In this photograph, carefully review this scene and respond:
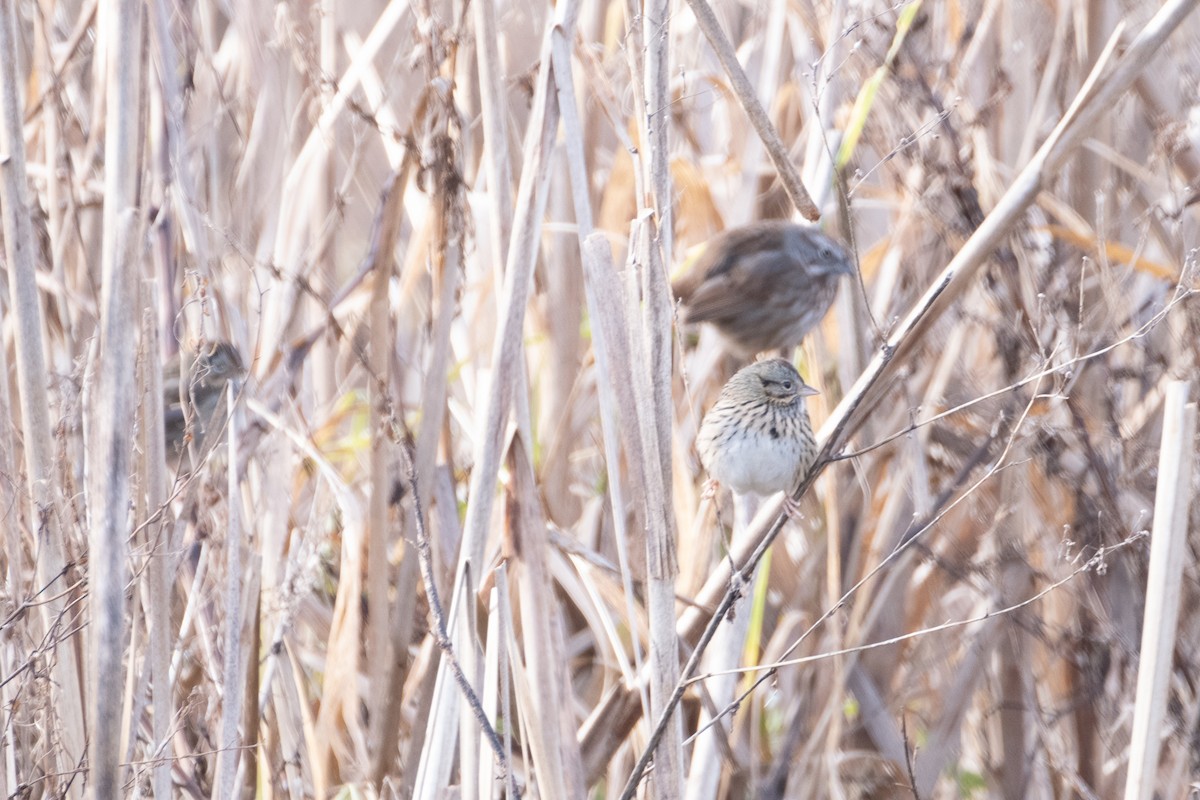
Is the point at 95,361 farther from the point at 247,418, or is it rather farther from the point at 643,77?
the point at 643,77

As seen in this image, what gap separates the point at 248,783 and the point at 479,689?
82 cm

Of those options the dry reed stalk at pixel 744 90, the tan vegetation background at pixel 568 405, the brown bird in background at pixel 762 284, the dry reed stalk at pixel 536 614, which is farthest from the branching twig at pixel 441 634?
the brown bird in background at pixel 762 284

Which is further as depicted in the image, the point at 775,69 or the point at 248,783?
the point at 775,69

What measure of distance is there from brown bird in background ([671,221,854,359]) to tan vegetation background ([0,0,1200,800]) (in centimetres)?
12

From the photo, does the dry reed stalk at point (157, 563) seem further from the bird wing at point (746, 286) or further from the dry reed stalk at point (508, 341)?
the bird wing at point (746, 286)

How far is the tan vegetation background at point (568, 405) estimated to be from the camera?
6.77ft

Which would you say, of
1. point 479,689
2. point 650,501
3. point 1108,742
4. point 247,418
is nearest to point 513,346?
point 650,501

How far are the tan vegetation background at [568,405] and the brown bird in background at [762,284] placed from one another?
0.12m

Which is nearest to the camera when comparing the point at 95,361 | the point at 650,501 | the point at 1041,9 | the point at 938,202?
the point at 650,501

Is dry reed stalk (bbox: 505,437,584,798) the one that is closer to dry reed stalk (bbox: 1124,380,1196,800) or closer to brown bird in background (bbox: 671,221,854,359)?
dry reed stalk (bbox: 1124,380,1196,800)

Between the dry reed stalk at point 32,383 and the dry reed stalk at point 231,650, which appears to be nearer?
the dry reed stalk at point 32,383

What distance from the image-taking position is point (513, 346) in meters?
2.09

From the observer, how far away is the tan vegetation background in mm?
2064

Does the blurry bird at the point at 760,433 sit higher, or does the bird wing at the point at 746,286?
the bird wing at the point at 746,286
